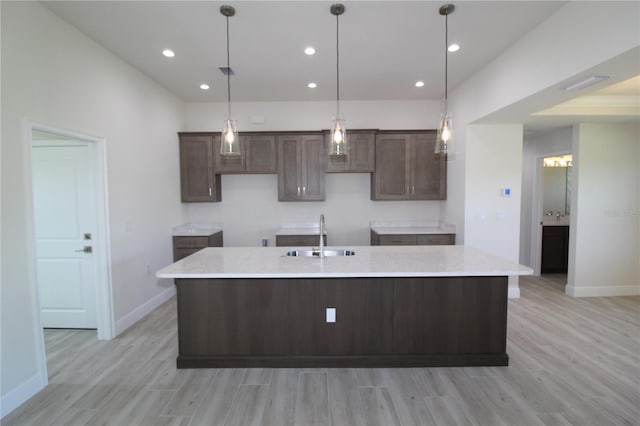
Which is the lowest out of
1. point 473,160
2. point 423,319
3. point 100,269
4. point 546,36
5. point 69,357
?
point 69,357

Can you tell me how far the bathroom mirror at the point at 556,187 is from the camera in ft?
18.8

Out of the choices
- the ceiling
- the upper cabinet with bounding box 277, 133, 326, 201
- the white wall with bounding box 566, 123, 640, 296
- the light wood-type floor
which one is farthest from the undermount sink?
the white wall with bounding box 566, 123, 640, 296

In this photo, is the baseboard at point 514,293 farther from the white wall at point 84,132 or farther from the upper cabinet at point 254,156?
the white wall at point 84,132

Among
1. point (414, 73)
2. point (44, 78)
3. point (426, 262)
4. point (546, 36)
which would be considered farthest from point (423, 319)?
point (44, 78)

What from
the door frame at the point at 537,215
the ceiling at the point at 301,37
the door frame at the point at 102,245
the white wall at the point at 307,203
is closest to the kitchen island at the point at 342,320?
the door frame at the point at 102,245

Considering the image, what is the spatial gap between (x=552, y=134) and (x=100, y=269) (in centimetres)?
678

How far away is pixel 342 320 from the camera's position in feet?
8.54

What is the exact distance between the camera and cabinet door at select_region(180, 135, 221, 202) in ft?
15.9

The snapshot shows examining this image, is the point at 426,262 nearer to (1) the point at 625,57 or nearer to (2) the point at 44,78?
(1) the point at 625,57

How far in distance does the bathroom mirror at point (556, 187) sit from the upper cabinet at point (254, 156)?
5.06 metres

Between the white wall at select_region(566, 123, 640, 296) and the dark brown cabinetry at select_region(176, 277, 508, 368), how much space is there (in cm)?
283

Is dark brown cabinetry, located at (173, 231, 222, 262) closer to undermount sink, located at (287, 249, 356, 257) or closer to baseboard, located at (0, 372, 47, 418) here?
undermount sink, located at (287, 249, 356, 257)

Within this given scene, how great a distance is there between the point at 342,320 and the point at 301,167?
281 cm

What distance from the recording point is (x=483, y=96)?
3740 mm
